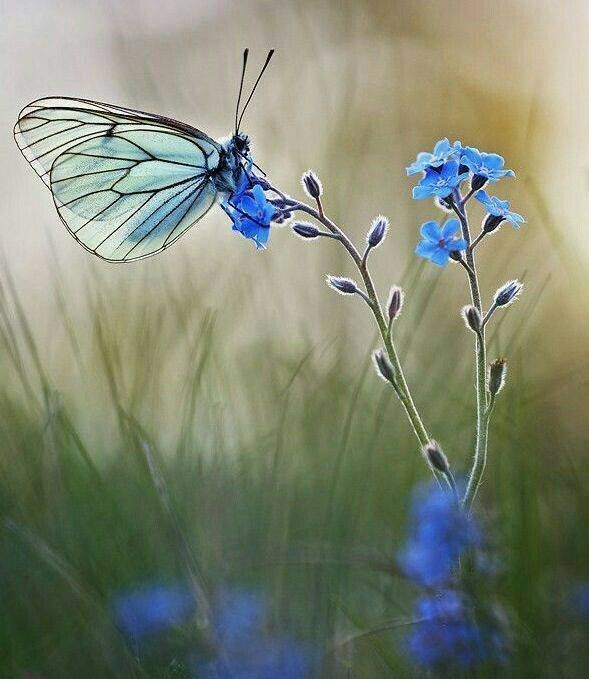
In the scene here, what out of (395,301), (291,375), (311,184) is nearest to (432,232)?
(395,301)

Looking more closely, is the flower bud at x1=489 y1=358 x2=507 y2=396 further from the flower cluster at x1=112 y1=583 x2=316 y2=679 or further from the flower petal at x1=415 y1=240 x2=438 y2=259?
the flower cluster at x1=112 y1=583 x2=316 y2=679

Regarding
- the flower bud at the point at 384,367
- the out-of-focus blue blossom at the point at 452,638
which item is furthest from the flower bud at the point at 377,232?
the out-of-focus blue blossom at the point at 452,638

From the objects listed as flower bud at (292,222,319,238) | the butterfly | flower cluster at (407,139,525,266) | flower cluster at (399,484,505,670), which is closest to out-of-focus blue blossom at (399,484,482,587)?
flower cluster at (399,484,505,670)

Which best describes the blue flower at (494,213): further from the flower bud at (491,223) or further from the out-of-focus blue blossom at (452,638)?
the out-of-focus blue blossom at (452,638)

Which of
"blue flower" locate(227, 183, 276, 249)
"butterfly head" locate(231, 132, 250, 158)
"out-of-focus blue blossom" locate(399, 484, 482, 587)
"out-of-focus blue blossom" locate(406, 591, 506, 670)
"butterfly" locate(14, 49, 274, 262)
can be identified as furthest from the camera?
"butterfly" locate(14, 49, 274, 262)

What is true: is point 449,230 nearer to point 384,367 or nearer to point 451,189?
point 451,189

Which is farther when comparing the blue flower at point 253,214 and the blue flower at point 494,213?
the blue flower at point 253,214
